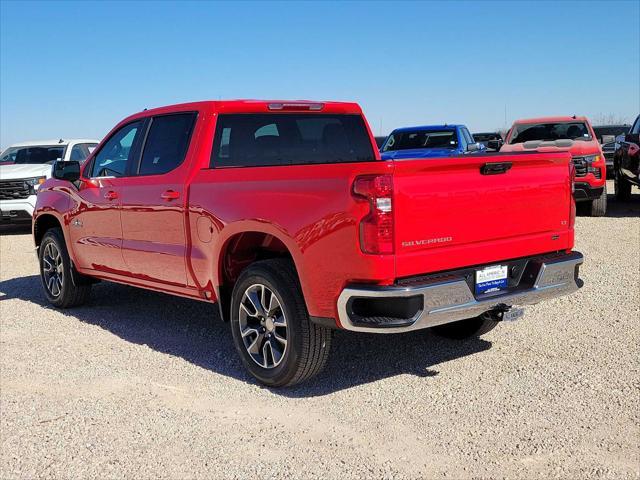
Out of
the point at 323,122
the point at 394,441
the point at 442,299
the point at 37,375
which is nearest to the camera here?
the point at 394,441

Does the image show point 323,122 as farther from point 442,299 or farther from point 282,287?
point 442,299

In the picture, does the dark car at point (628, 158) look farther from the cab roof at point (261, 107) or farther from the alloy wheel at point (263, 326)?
the alloy wheel at point (263, 326)

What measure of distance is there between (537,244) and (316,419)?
1.82 meters

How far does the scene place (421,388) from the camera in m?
4.57

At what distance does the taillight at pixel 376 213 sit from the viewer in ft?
12.6

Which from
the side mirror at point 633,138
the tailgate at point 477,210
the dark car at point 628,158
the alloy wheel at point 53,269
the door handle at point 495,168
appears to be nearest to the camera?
the tailgate at point 477,210

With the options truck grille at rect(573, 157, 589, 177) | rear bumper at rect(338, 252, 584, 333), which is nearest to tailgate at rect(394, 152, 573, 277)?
rear bumper at rect(338, 252, 584, 333)

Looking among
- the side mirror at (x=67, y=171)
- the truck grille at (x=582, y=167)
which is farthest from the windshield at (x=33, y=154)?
the truck grille at (x=582, y=167)

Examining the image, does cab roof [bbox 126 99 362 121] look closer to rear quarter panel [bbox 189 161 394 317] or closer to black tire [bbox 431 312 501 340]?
rear quarter panel [bbox 189 161 394 317]

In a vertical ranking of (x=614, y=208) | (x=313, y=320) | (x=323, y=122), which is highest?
(x=323, y=122)

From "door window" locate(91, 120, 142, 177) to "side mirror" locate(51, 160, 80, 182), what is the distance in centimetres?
15

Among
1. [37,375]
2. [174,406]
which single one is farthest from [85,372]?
[174,406]

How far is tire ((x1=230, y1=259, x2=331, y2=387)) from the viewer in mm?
4406

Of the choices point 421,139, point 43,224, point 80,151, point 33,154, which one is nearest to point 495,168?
point 43,224
